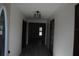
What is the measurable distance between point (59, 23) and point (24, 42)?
624mm

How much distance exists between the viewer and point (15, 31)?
1573 millimetres

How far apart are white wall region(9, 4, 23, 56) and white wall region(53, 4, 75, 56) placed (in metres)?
0.54

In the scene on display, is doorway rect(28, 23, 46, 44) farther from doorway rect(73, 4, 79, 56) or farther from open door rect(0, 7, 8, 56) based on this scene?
doorway rect(73, 4, 79, 56)

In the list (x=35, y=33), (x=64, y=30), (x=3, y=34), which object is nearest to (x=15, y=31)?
(x=3, y=34)

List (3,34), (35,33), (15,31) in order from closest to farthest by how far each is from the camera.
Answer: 1. (3,34)
2. (15,31)
3. (35,33)

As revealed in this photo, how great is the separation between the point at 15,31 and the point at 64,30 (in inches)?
28.5

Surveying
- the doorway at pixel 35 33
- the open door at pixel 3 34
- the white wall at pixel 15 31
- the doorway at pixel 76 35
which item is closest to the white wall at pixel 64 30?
the doorway at pixel 76 35

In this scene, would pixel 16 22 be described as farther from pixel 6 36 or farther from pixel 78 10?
pixel 78 10

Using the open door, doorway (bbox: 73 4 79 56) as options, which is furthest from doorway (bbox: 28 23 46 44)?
doorway (bbox: 73 4 79 56)

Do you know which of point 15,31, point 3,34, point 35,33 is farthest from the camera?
point 35,33

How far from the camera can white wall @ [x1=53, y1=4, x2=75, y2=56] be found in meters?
1.55

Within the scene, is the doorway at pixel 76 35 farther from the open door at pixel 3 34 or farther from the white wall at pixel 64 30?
the open door at pixel 3 34

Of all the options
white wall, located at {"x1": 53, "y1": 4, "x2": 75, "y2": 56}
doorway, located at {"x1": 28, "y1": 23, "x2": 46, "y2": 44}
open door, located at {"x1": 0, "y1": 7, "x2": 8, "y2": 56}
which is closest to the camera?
open door, located at {"x1": 0, "y1": 7, "x2": 8, "y2": 56}

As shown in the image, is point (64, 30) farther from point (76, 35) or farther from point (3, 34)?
point (3, 34)
